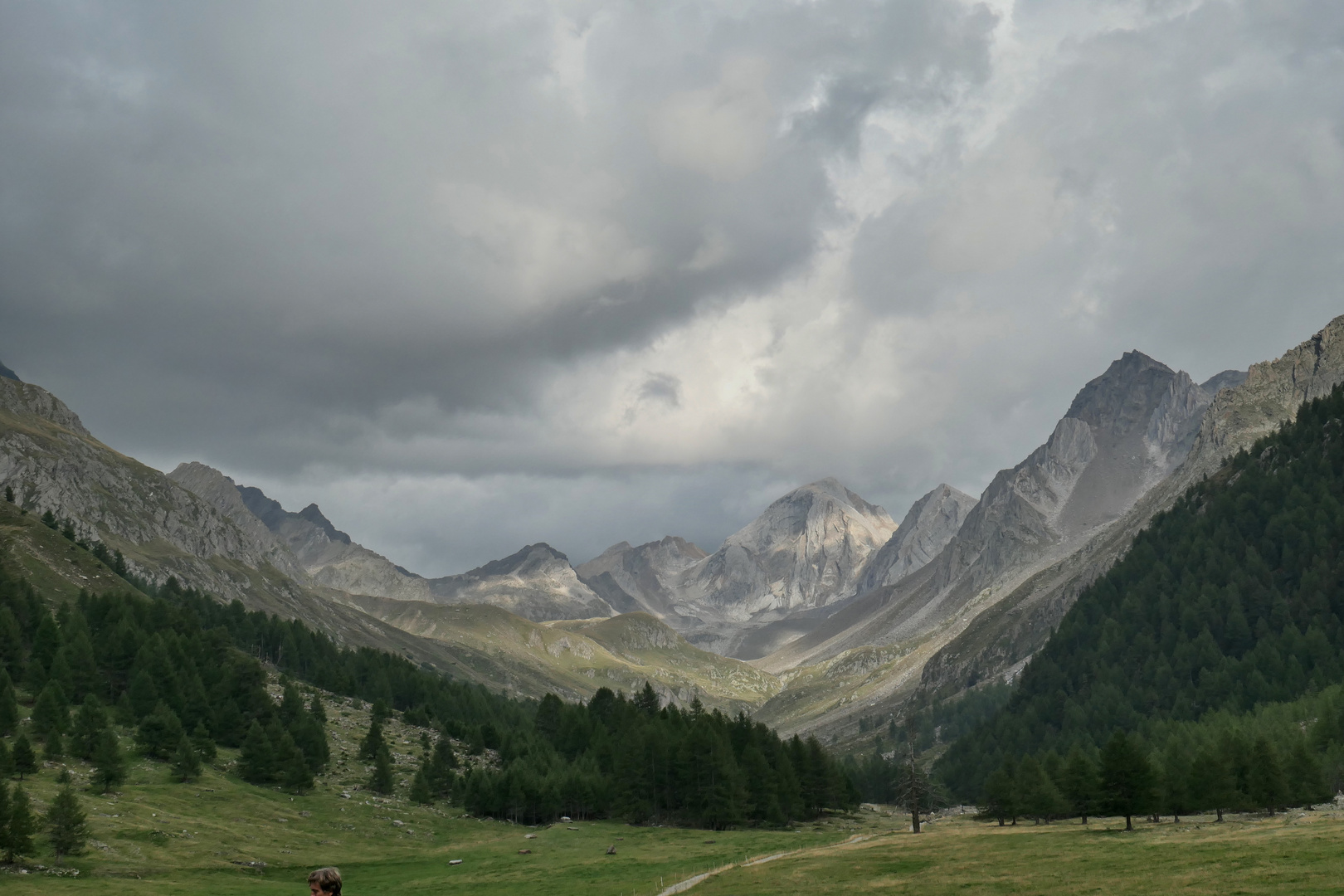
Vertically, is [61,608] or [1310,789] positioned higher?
[61,608]

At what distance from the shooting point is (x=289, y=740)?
12594 centimetres

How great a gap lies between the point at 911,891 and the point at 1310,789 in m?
94.1

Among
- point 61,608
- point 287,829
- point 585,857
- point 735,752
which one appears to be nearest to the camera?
point 585,857

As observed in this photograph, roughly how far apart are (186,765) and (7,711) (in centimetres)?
2237

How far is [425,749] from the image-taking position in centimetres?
15850

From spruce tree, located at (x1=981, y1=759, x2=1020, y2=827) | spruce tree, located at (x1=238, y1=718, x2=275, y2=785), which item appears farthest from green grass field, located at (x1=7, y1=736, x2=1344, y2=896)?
spruce tree, located at (x1=981, y1=759, x2=1020, y2=827)

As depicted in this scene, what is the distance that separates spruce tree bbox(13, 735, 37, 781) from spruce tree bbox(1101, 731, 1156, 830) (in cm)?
12110

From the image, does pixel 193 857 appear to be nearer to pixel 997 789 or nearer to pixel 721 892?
pixel 721 892

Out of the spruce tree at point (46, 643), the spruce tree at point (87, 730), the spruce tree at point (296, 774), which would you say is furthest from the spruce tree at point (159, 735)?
the spruce tree at point (46, 643)

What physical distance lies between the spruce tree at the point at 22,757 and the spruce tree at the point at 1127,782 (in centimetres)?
12110

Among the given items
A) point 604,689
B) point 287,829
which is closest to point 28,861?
point 287,829

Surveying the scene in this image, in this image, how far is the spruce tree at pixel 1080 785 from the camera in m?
119

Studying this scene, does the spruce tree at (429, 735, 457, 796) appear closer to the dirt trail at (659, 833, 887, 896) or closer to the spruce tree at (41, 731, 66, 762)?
the spruce tree at (41, 731, 66, 762)

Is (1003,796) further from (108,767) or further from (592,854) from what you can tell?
(108,767)
